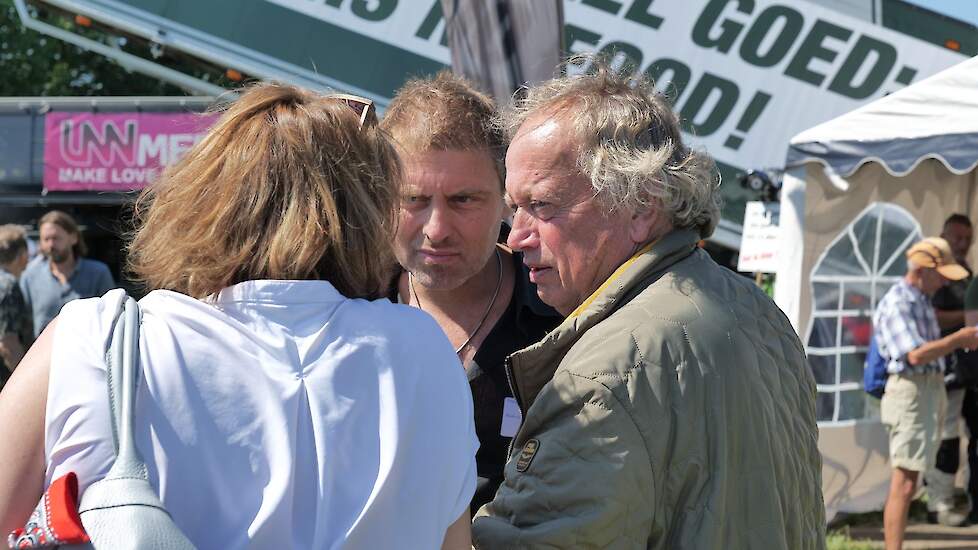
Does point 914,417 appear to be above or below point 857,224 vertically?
below

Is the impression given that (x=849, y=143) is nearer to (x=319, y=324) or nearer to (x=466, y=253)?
(x=466, y=253)

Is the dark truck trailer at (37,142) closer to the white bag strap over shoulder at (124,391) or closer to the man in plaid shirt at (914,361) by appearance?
Answer: the man in plaid shirt at (914,361)

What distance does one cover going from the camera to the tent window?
685cm

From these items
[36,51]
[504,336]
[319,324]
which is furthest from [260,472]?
[36,51]

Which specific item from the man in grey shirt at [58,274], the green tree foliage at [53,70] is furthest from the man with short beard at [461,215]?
the green tree foliage at [53,70]

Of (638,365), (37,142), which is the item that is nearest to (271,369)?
(638,365)

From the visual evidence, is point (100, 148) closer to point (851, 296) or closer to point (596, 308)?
point (851, 296)

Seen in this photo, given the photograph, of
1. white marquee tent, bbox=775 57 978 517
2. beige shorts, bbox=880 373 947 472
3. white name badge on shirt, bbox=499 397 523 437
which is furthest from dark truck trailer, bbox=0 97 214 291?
white name badge on shirt, bbox=499 397 523 437

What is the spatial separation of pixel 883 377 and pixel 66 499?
20.1 feet

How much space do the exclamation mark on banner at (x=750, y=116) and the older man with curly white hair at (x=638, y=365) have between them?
7653 millimetres

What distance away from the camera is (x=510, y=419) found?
6.91ft

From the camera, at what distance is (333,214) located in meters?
1.27

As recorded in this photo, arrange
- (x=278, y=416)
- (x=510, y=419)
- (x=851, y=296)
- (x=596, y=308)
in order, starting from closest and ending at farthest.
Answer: (x=278, y=416), (x=596, y=308), (x=510, y=419), (x=851, y=296)

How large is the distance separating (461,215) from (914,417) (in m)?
4.74
